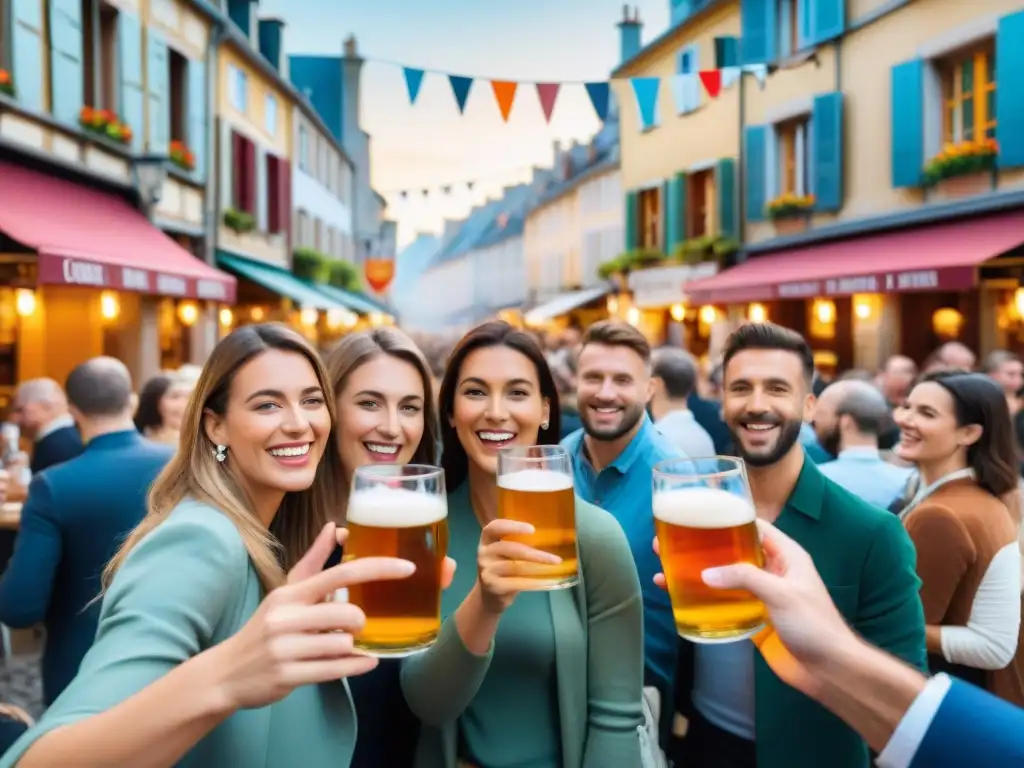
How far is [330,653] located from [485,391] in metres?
0.99

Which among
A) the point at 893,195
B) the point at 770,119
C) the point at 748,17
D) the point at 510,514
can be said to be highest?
the point at 748,17

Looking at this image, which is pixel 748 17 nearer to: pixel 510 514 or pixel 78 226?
pixel 78 226

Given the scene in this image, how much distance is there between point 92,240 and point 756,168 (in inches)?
371

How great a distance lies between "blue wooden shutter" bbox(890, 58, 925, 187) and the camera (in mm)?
9578

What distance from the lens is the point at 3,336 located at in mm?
8188

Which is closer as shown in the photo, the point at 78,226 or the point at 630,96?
the point at 78,226

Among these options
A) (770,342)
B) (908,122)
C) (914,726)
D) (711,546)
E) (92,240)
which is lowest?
(914,726)

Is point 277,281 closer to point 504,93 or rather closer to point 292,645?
point 504,93

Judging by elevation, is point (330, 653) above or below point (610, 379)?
below

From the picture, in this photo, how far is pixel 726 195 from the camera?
13312mm

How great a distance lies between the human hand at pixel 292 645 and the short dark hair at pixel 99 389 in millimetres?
2484

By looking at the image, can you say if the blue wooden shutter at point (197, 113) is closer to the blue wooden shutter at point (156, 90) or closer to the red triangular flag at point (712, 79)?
the blue wooden shutter at point (156, 90)

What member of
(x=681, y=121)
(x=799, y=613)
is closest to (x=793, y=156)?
(x=681, y=121)

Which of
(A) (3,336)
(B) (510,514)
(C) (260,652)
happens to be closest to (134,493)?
(B) (510,514)
